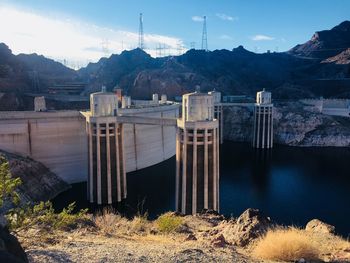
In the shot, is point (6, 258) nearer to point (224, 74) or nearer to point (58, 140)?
point (58, 140)

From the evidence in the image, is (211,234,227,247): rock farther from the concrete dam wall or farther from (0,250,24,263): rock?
the concrete dam wall

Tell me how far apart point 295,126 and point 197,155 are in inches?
2534

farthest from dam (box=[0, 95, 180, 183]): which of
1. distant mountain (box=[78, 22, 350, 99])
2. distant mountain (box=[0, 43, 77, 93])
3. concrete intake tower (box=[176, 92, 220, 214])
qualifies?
distant mountain (box=[78, 22, 350, 99])

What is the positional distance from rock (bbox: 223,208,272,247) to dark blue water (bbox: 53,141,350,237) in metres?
22.3

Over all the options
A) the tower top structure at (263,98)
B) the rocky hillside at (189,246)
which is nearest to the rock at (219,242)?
the rocky hillside at (189,246)

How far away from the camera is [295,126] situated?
95.1 m

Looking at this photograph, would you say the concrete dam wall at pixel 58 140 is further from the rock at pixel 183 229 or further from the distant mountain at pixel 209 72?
the distant mountain at pixel 209 72

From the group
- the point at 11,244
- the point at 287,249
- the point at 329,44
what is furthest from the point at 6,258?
the point at 329,44

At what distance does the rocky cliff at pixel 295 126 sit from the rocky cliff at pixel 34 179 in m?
61.5

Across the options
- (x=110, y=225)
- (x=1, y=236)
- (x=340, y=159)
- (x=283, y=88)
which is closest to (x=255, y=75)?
(x=283, y=88)

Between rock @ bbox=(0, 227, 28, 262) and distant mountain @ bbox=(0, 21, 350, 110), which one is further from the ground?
distant mountain @ bbox=(0, 21, 350, 110)

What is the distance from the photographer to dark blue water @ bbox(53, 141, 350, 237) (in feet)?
145

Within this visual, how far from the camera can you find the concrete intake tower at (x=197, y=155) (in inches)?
1507

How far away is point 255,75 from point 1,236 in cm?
16594
